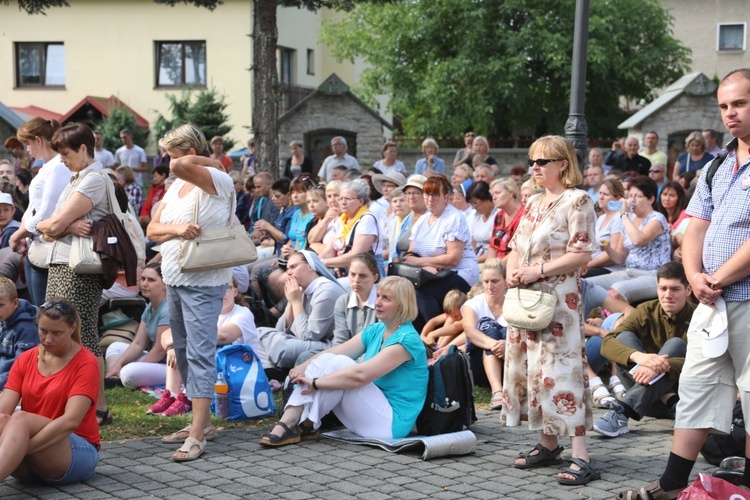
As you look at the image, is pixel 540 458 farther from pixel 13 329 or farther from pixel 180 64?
pixel 180 64

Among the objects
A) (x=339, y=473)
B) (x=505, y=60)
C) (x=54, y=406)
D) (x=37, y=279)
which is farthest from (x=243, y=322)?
(x=505, y=60)

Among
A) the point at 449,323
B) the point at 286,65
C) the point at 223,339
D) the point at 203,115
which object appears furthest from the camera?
the point at 286,65

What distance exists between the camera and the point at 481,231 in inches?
436

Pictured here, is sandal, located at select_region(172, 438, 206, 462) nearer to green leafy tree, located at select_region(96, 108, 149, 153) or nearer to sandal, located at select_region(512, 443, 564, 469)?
sandal, located at select_region(512, 443, 564, 469)

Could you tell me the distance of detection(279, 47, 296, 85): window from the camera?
36.5 meters

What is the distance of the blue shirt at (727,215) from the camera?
15.4 ft

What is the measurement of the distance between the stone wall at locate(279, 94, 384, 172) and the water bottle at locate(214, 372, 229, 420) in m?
17.0

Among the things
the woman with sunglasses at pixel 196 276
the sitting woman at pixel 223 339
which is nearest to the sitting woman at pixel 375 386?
the woman with sunglasses at pixel 196 276

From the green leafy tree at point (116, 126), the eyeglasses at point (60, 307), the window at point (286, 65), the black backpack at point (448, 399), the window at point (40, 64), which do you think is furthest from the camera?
the window at point (286, 65)

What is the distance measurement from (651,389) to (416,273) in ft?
9.86

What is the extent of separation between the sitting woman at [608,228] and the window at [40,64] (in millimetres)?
28991

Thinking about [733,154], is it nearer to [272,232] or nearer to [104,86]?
[272,232]

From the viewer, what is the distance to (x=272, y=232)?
Result: 38.0ft

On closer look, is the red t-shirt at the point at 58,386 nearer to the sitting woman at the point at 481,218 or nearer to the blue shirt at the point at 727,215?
the blue shirt at the point at 727,215
